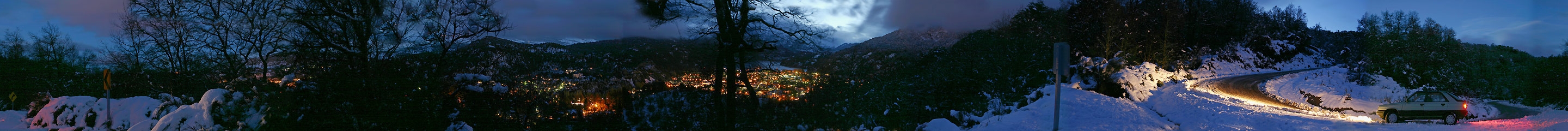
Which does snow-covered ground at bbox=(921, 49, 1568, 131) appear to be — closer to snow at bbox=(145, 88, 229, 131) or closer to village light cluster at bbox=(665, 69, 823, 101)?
village light cluster at bbox=(665, 69, 823, 101)

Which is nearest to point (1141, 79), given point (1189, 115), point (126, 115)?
point (1189, 115)

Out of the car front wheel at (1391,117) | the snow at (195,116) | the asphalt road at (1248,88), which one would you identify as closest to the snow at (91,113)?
the snow at (195,116)

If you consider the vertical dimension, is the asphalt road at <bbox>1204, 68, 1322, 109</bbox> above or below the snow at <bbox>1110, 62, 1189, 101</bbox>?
below

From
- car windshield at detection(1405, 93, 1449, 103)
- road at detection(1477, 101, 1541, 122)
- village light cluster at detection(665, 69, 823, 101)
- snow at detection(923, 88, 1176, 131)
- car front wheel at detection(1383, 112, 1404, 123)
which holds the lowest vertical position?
road at detection(1477, 101, 1541, 122)

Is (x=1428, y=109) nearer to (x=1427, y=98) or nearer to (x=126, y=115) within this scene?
(x=1427, y=98)

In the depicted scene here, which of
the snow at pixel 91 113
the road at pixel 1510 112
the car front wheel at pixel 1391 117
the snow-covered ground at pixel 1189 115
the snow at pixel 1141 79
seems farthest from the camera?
the snow at pixel 1141 79

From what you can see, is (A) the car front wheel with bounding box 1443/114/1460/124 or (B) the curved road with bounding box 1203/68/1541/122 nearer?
(A) the car front wheel with bounding box 1443/114/1460/124

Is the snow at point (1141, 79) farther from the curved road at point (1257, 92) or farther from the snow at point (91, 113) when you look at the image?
the snow at point (91, 113)

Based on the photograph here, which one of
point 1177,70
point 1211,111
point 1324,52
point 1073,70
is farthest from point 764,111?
point 1324,52

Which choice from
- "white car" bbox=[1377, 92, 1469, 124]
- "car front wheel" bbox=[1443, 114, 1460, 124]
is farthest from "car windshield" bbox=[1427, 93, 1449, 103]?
"car front wheel" bbox=[1443, 114, 1460, 124]

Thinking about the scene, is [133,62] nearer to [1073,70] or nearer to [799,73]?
[799,73]
